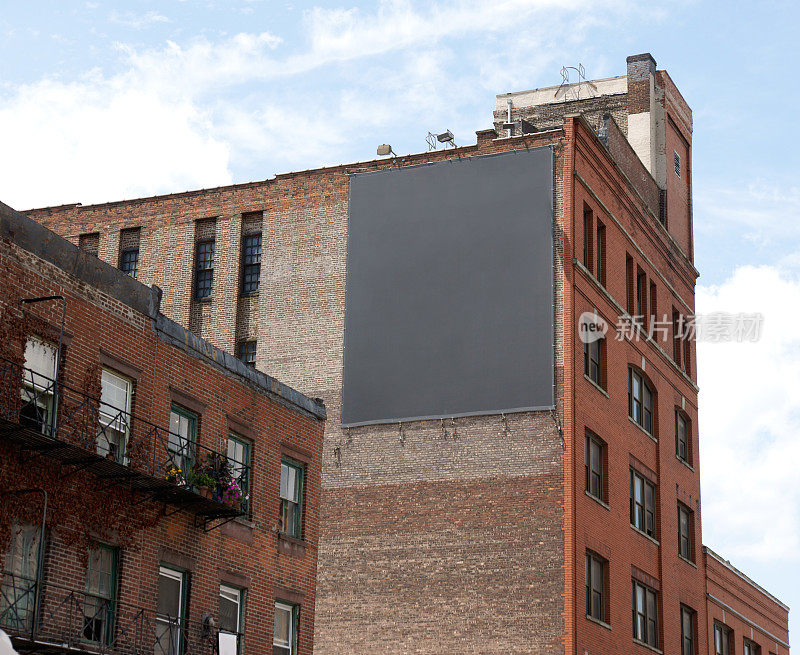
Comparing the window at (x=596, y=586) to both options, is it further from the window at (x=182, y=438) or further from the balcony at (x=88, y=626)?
the window at (x=182, y=438)

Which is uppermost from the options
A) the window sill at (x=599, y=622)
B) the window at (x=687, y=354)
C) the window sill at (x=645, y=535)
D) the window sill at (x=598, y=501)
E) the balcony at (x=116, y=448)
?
the window at (x=687, y=354)

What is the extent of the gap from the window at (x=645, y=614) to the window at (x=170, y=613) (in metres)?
21.3

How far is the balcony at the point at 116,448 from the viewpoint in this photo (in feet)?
75.8

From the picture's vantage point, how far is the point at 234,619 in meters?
29.2

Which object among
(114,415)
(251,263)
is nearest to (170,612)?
(114,415)

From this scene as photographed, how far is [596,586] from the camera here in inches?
1634

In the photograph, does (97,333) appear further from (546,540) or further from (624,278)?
→ (624,278)

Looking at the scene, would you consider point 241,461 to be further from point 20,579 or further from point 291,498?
point 20,579

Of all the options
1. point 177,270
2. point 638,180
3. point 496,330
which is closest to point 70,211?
point 177,270

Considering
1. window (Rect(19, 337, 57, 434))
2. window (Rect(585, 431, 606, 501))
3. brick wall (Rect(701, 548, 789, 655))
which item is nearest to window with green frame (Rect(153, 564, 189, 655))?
window (Rect(19, 337, 57, 434))

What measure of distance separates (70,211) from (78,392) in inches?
1110

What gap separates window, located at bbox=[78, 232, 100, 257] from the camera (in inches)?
1962

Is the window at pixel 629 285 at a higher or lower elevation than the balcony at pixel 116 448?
higher

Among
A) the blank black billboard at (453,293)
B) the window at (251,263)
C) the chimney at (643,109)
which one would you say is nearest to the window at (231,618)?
the blank black billboard at (453,293)
